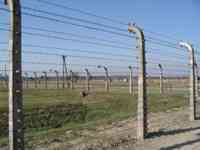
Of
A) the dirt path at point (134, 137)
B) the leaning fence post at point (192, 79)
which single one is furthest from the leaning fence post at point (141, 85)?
the leaning fence post at point (192, 79)

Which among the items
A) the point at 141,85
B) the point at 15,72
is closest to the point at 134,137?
the point at 141,85

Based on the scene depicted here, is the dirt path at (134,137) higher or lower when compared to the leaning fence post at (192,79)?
lower

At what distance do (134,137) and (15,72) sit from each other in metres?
3.98

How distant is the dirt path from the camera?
7902mm

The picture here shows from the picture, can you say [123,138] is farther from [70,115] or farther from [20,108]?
[70,115]

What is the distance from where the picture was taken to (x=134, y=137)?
29.2 ft

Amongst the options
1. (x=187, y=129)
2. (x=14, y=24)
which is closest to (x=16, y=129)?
(x=14, y=24)

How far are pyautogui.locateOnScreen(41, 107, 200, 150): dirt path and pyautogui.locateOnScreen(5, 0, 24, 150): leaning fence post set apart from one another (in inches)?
87.4

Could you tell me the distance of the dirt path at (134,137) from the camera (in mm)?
7902

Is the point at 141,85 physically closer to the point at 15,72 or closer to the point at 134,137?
the point at 134,137

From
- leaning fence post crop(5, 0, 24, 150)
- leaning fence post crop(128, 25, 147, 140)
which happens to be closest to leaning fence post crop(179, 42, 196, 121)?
leaning fence post crop(128, 25, 147, 140)

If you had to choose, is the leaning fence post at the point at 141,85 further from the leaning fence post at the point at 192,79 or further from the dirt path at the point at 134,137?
the leaning fence post at the point at 192,79

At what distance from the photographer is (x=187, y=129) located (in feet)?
33.4

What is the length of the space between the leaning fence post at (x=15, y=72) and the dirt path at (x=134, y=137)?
222cm
